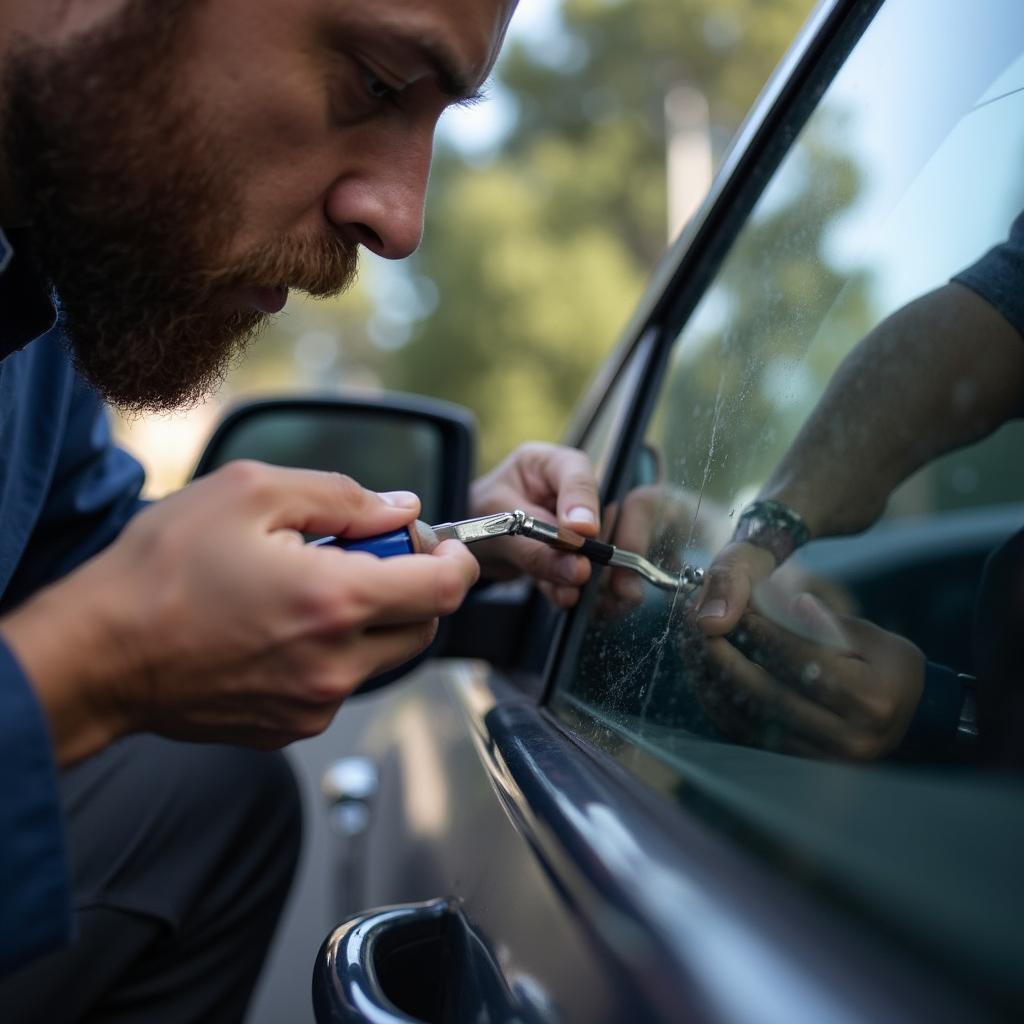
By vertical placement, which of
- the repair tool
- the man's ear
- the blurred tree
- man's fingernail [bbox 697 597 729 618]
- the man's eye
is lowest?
the repair tool

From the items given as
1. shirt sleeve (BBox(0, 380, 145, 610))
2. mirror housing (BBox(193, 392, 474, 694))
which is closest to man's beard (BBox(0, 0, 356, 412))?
shirt sleeve (BBox(0, 380, 145, 610))

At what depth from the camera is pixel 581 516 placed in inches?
56.4

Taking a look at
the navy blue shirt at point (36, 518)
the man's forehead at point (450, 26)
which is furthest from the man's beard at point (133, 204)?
the man's forehead at point (450, 26)

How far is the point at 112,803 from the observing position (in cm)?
172

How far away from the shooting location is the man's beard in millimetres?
1354

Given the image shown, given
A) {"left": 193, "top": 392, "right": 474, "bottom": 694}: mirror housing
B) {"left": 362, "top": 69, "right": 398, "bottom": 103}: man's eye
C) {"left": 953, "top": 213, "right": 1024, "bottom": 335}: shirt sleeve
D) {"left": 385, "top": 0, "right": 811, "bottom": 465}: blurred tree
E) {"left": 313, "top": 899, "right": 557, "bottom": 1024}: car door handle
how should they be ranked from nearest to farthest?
{"left": 313, "top": 899, "right": 557, "bottom": 1024}: car door handle → {"left": 953, "top": 213, "right": 1024, "bottom": 335}: shirt sleeve → {"left": 362, "top": 69, "right": 398, "bottom": 103}: man's eye → {"left": 193, "top": 392, "right": 474, "bottom": 694}: mirror housing → {"left": 385, "top": 0, "right": 811, "bottom": 465}: blurred tree

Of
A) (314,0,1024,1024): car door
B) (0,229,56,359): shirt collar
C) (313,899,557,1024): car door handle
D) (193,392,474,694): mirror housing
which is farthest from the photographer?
(193,392,474,694): mirror housing

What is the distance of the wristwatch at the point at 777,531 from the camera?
42.9 inches

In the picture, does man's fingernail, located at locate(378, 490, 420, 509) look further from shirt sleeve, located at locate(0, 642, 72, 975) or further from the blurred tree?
the blurred tree

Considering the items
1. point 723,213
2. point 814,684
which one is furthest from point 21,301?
point 814,684

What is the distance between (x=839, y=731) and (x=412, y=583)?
40 cm

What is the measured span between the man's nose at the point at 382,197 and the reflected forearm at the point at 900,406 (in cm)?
67

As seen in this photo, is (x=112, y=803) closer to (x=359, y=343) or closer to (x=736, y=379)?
(x=736, y=379)

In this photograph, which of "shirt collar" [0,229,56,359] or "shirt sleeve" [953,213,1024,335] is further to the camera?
"shirt collar" [0,229,56,359]
